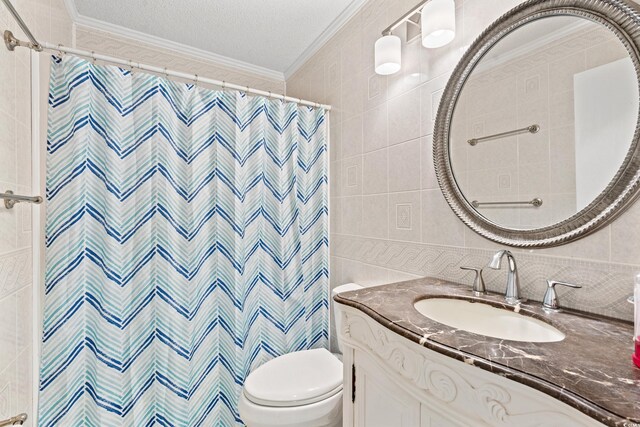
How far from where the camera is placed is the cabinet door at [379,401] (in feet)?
2.52

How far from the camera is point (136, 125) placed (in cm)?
146

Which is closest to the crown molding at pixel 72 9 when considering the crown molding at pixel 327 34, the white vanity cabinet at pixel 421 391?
the crown molding at pixel 327 34

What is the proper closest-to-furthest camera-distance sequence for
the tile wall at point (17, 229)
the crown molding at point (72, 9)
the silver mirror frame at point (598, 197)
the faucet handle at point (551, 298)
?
the silver mirror frame at point (598, 197) → the faucet handle at point (551, 298) → the tile wall at point (17, 229) → the crown molding at point (72, 9)

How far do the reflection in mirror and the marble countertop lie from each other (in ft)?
1.05

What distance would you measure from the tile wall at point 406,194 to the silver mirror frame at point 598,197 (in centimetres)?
3

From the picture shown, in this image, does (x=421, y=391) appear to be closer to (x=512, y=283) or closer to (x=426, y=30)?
(x=512, y=283)

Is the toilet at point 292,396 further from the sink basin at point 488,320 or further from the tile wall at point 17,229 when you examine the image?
the tile wall at point 17,229

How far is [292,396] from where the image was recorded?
1.23m

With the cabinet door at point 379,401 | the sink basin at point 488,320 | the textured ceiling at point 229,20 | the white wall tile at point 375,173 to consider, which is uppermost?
the textured ceiling at point 229,20

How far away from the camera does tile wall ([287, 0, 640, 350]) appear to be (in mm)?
825

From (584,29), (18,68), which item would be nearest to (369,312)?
(584,29)

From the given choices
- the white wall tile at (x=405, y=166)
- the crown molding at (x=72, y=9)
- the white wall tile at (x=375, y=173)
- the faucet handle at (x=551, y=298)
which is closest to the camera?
the faucet handle at (x=551, y=298)

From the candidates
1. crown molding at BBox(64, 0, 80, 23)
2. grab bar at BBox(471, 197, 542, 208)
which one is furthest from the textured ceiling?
grab bar at BBox(471, 197, 542, 208)

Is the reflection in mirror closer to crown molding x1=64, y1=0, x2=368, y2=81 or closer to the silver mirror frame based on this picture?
the silver mirror frame
